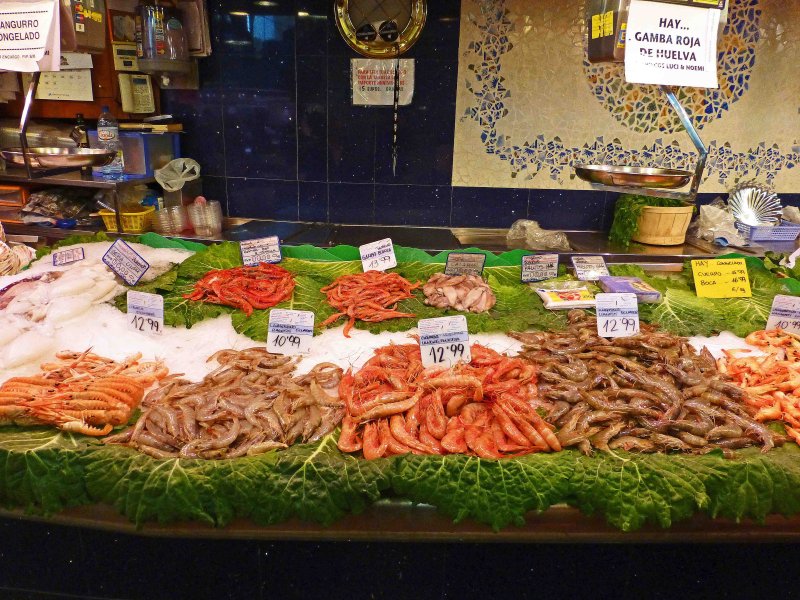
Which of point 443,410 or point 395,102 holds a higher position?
point 395,102

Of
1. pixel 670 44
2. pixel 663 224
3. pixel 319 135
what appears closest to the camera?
pixel 670 44

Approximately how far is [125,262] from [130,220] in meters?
1.91

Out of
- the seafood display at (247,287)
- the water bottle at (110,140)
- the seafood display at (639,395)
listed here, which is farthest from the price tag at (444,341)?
the water bottle at (110,140)

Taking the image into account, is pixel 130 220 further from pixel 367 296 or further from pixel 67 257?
pixel 367 296

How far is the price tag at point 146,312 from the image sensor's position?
8.58 feet

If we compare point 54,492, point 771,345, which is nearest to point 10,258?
point 54,492

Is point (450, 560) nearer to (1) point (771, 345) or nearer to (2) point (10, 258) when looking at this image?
(1) point (771, 345)

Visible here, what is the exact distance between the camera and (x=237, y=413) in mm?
2031

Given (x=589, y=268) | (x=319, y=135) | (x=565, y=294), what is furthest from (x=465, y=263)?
(x=319, y=135)

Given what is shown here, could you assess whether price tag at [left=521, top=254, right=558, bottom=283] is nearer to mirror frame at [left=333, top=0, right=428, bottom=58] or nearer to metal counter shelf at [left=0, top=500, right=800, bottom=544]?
metal counter shelf at [left=0, top=500, right=800, bottom=544]

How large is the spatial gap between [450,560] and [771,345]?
5.72 feet

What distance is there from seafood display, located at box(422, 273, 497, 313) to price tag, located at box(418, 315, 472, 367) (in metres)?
0.66

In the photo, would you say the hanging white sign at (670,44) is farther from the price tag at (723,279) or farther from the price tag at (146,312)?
the price tag at (146,312)

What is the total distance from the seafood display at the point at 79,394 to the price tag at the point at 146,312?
1.03 ft
